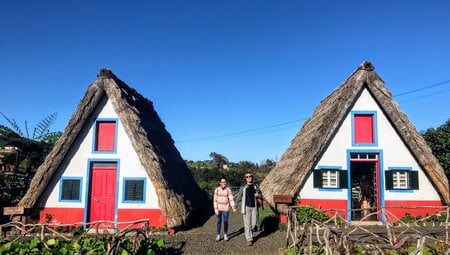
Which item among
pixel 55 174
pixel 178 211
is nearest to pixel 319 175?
pixel 178 211

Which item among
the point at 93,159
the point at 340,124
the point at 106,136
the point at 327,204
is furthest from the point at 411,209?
the point at 93,159

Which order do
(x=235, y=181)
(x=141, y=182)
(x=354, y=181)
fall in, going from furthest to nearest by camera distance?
(x=235, y=181), (x=354, y=181), (x=141, y=182)

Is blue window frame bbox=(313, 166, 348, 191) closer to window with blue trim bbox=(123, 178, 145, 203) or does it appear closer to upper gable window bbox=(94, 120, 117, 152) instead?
window with blue trim bbox=(123, 178, 145, 203)

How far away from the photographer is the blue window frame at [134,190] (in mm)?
12297

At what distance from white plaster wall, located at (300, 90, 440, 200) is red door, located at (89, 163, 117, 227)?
22.2 feet

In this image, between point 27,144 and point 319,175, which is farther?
point 27,144

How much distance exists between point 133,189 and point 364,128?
8761 millimetres

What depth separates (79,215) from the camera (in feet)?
40.8

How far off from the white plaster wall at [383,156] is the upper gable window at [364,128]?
159mm

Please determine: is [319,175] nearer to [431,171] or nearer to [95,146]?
[431,171]

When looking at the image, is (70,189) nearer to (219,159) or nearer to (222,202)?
(222,202)

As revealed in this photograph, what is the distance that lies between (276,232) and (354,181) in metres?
8.22

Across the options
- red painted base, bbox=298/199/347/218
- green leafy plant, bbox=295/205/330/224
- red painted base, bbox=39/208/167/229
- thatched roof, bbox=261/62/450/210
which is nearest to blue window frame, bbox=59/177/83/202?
red painted base, bbox=39/208/167/229

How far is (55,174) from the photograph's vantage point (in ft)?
41.1
